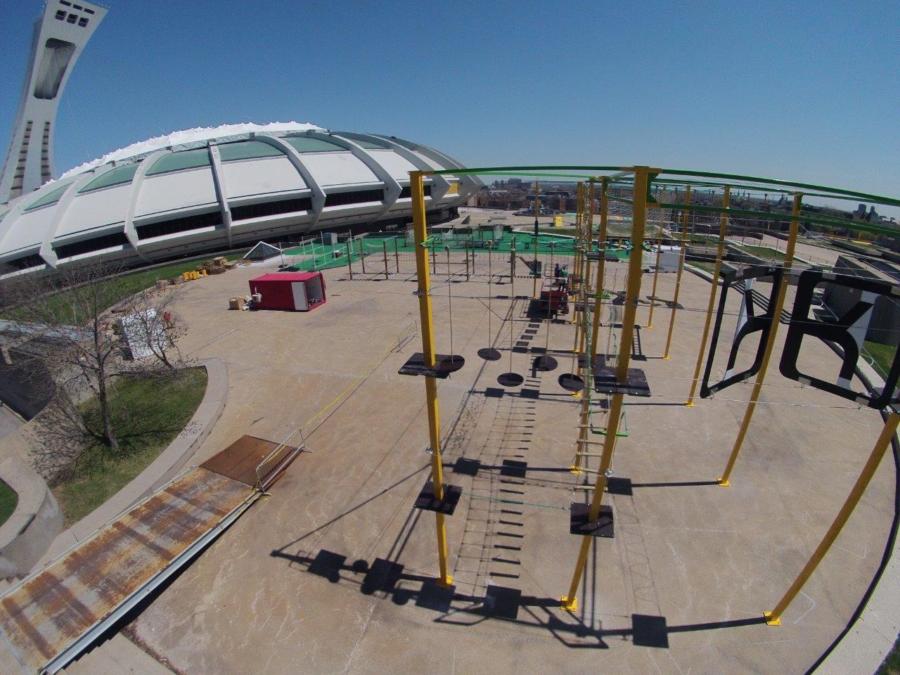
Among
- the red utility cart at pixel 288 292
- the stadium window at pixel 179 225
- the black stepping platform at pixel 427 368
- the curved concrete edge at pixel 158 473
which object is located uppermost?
the black stepping platform at pixel 427 368

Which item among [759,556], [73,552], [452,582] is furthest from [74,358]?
[759,556]

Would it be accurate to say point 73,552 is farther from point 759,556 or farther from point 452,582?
point 759,556

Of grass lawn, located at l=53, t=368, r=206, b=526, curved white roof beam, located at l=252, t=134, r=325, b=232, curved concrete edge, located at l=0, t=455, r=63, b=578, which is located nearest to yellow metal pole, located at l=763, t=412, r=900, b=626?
curved concrete edge, located at l=0, t=455, r=63, b=578

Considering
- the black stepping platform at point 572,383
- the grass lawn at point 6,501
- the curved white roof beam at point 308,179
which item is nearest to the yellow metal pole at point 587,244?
the black stepping platform at point 572,383

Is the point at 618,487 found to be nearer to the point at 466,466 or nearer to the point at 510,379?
the point at 466,466

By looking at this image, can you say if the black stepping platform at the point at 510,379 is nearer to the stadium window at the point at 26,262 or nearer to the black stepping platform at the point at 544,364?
the black stepping platform at the point at 544,364

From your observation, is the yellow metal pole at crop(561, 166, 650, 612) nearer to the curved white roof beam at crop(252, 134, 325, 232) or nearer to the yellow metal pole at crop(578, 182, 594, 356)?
the yellow metal pole at crop(578, 182, 594, 356)

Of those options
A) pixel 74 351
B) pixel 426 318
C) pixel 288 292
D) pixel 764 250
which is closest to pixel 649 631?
pixel 426 318
